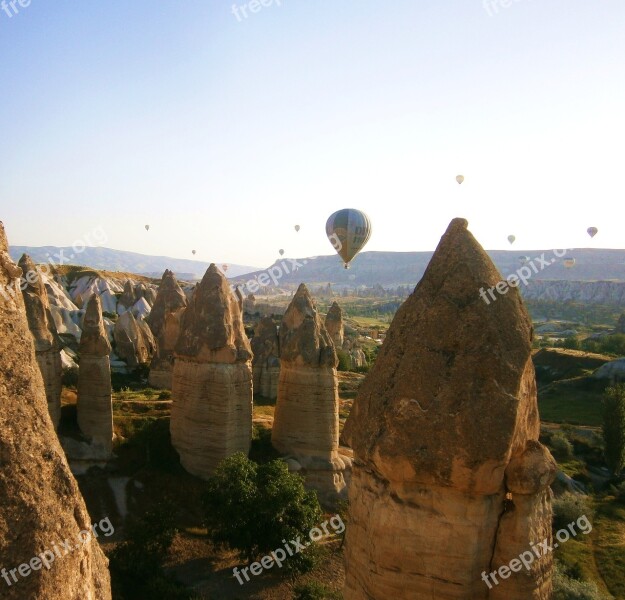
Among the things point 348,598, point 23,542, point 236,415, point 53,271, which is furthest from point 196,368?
point 53,271

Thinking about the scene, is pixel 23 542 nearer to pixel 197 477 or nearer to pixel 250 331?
pixel 197 477

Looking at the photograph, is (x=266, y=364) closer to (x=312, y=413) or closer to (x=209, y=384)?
(x=312, y=413)

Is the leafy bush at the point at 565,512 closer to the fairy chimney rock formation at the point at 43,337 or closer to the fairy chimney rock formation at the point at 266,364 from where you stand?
the fairy chimney rock formation at the point at 266,364

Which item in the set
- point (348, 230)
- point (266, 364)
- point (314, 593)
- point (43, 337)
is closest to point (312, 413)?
point (314, 593)

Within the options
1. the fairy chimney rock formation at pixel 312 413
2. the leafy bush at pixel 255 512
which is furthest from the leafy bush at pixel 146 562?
the fairy chimney rock formation at pixel 312 413

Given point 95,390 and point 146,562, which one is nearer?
point 146,562
